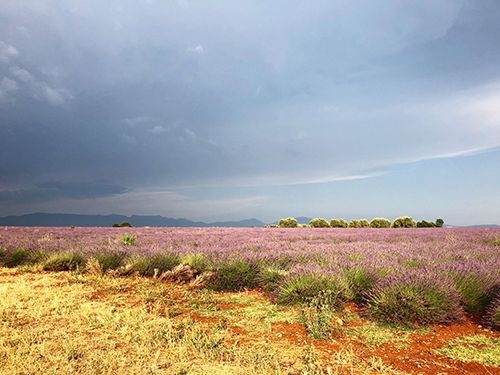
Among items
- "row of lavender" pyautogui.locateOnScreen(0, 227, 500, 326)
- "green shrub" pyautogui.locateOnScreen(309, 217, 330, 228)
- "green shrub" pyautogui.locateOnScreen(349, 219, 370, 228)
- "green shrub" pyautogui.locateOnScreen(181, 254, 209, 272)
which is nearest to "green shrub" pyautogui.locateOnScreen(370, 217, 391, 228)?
"green shrub" pyautogui.locateOnScreen(349, 219, 370, 228)

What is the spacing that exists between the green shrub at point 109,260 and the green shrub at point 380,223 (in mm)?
32358

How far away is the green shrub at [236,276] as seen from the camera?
21.9ft

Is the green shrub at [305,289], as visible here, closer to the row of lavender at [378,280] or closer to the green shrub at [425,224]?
the row of lavender at [378,280]

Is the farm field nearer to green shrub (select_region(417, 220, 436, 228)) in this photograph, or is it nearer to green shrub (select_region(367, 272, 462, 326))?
green shrub (select_region(367, 272, 462, 326))

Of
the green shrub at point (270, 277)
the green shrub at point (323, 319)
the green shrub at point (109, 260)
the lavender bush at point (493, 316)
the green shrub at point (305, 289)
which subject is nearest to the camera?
the green shrub at point (323, 319)

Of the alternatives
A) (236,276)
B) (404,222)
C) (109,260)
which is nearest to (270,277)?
(236,276)

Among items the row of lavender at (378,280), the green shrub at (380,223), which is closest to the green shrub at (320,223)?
the green shrub at (380,223)

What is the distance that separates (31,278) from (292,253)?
6.17m

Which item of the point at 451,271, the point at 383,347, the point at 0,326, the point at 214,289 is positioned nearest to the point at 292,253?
the point at 214,289

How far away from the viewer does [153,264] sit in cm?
800

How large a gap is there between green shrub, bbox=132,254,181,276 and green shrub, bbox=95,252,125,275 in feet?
2.75

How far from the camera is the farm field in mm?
3258

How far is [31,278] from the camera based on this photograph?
7684 mm

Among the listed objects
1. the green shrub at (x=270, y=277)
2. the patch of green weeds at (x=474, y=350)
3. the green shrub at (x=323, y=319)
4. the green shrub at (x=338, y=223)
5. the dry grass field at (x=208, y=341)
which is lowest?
the patch of green weeds at (x=474, y=350)
